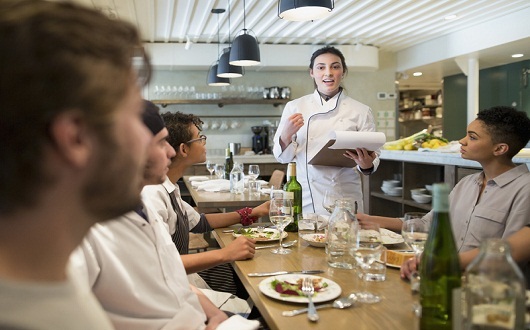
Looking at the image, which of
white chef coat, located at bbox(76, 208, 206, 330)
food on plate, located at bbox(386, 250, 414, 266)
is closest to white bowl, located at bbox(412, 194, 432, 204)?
food on plate, located at bbox(386, 250, 414, 266)

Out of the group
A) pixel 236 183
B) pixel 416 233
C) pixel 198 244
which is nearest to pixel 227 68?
pixel 236 183

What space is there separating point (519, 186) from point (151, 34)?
6.22 meters

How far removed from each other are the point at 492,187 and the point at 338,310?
1.12 metres

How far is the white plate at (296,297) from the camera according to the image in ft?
4.43

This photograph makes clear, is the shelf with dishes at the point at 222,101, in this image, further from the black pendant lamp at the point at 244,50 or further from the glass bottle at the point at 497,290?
the glass bottle at the point at 497,290

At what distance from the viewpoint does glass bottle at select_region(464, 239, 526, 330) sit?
927 mm

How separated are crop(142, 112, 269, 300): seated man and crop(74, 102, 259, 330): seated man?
1.06ft

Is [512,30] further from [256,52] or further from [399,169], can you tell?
[256,52]

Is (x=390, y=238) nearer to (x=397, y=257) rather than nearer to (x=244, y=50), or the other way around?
(x=397, y=257)

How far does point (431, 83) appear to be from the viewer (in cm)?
1052

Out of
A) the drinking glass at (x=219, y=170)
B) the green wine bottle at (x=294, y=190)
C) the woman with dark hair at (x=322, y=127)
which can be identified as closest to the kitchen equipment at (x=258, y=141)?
the drinking glass at (x=219, y=170)

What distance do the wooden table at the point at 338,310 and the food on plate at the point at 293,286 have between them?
47 millimetres

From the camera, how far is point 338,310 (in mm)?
1293

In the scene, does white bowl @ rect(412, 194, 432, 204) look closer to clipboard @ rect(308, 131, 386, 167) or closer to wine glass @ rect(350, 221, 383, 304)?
clipboard @ rect(308, 131, 386, 167)
